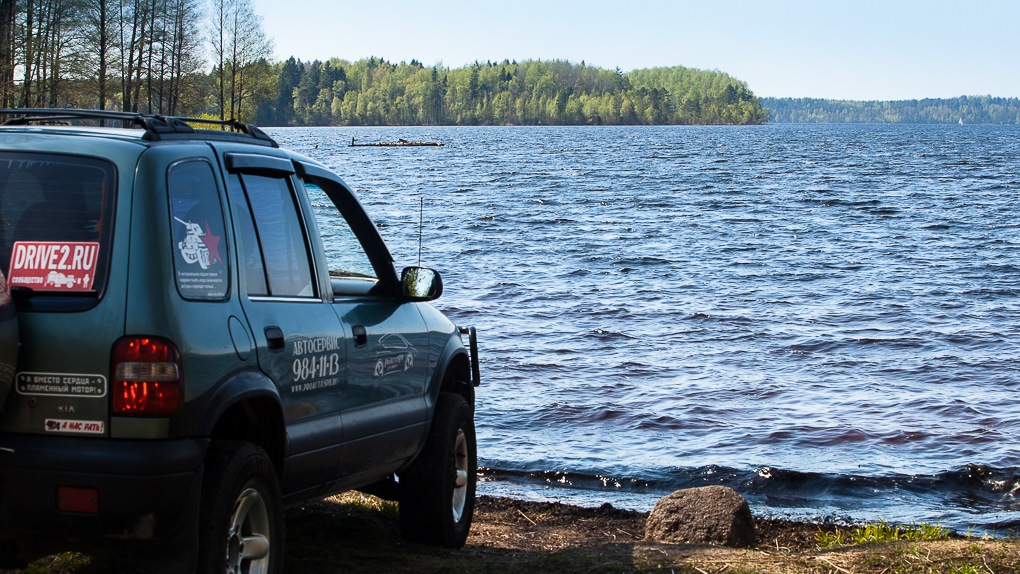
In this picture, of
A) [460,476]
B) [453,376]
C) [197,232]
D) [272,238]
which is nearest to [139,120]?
[197,232]

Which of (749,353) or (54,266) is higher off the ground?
(54,266)

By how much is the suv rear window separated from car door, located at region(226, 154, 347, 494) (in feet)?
2.07

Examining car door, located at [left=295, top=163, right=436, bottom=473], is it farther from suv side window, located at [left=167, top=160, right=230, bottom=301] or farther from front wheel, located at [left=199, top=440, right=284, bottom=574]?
suv side window, located at [left=167, top=160, right=230, bottom=301]

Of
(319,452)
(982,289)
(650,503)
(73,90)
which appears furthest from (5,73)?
(319,452)

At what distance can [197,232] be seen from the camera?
4203 millimetres

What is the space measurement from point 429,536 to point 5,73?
3812 centimetres

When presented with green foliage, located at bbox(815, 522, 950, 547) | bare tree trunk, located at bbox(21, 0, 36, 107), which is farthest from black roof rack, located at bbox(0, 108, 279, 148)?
bare tree trunk, located at bbox(21, 0, 36, 107)

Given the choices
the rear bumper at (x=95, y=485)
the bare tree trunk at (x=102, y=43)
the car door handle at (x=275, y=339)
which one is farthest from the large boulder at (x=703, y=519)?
the bare tree trunk at (x=102, y=43)

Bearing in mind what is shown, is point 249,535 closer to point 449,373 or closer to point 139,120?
point 139,120

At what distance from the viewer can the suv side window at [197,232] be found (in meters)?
4.04

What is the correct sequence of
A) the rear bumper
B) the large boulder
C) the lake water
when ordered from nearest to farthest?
the rear bumper
the large boulder
the lake water

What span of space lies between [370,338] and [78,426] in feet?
5.67

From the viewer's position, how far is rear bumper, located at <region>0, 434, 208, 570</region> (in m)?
3.72

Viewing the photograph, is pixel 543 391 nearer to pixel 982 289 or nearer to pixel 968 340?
pixel 968 340
